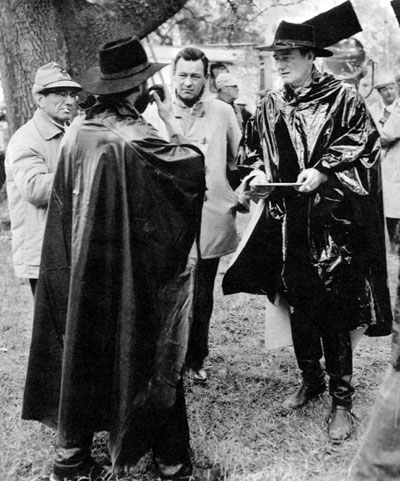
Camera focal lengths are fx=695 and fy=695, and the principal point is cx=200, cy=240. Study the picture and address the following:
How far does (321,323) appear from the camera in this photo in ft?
13.4

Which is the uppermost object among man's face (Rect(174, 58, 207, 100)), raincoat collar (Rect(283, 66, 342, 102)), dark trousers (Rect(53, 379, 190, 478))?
man's face (Rect(174, 58, 207, 100))

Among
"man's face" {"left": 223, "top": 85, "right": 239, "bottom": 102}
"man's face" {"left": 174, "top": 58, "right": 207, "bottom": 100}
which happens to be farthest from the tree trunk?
"man's face" {"left": 174, "top": 58, "right": 207, "bottom": 100}

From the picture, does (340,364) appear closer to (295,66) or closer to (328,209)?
(328,209)

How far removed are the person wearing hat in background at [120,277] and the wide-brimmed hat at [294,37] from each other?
3.08ft

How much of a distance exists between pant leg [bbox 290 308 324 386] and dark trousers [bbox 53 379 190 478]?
3.65ft

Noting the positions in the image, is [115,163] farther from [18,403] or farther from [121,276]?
[18,403]

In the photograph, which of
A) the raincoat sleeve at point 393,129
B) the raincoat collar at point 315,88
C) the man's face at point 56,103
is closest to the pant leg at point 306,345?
the raincoat collar at point 315,88

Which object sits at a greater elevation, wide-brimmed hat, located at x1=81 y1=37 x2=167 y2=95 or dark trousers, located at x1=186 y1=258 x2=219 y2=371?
wide-brimmed hat, located at x1=81 y1=37 x2=167 y2=95

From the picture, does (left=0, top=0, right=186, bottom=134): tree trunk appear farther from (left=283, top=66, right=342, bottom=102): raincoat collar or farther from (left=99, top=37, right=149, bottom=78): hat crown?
(left=99, top=37, right=149, bottom=78): hat crown

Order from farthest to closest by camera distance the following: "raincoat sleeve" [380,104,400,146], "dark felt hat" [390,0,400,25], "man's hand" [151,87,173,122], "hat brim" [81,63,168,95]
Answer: "raincoat sleeve" [380,104,400,146]
"man's hand" [151,87,173,122]
"hat brim" [81,63,168,95]
"dark felt hat" [390,0,400,25]

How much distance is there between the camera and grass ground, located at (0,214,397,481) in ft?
12.1

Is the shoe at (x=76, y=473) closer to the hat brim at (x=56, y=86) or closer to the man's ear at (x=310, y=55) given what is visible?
the hat brim at (x=56, y=86)

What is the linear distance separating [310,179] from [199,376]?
1.79 metres

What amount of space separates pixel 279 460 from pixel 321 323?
828 millimetres
